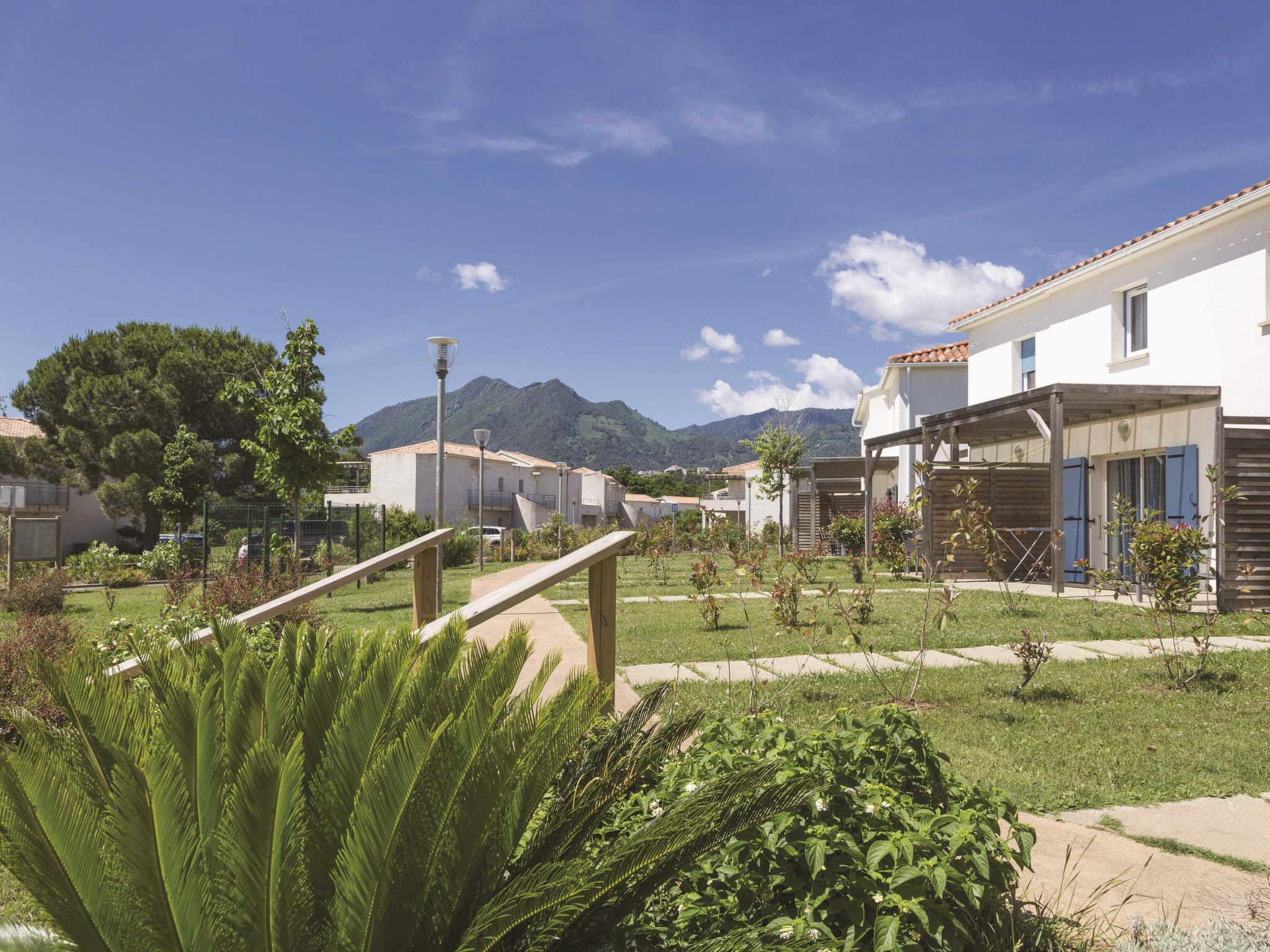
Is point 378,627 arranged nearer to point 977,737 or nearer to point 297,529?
point 977,737

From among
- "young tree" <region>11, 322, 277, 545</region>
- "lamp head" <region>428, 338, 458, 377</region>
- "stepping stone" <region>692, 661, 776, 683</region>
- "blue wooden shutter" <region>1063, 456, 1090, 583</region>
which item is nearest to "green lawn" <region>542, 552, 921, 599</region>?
"blue wooden shutter" <region>1063, 456, 1090, 583</region>

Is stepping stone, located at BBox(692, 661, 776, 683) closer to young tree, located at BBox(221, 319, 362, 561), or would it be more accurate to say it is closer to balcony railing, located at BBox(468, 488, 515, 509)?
young tree, located at BBox(221, 319, 362, 561)

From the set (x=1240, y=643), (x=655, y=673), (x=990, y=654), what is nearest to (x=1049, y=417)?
(x=1240, y=643)

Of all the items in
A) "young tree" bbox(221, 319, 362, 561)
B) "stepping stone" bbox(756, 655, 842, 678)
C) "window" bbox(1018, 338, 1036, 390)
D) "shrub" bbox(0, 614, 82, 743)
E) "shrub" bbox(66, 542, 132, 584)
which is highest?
"window" bbox(1018, 338, 1036, 390)

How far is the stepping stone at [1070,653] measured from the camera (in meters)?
7.46

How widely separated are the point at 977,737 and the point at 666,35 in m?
8.80

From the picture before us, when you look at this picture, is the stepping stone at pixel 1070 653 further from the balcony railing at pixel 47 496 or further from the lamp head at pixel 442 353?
the balcony railing at pixel 47 496

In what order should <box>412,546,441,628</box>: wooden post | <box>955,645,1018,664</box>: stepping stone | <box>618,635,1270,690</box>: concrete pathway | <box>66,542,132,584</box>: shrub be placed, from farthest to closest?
<box>66,542,132,584</box>: shrub → <box>955,645,1018,664</box>: stepping stone → <box>618,635,1270,690</box>: concrete pathway → <box>412,546,441,628</box>: wooden post

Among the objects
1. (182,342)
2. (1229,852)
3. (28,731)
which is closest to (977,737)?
(1229,852)

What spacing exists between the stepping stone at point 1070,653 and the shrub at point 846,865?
5.95m

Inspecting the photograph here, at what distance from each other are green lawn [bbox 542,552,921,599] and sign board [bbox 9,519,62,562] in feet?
35.8

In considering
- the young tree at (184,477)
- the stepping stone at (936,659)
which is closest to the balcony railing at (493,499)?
the young tree at (184,477)

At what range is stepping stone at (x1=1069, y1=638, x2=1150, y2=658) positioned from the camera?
7.68 meters

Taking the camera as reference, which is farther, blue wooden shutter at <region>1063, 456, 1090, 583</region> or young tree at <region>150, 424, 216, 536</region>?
young tree at <region>150, 424, 216, 536</region>
